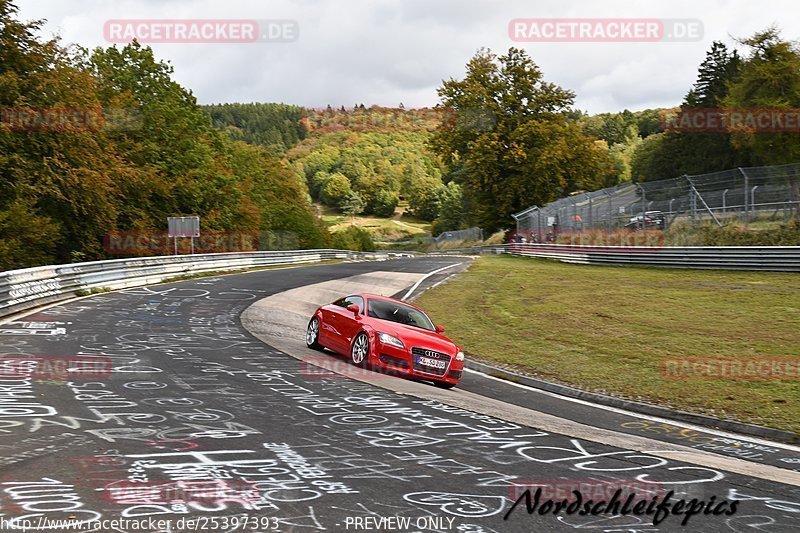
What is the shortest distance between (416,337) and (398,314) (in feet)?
4.60

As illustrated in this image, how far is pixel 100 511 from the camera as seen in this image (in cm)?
513

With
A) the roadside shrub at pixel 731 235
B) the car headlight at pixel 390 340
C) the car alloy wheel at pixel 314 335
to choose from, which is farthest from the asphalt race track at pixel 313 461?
the roadside shrub at pixel 731 235

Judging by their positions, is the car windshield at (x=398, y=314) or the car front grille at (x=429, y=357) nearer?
the car front grille at (x=429, y=357)

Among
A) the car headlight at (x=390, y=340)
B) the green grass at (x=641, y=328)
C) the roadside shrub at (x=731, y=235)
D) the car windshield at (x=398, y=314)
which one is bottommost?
the green grass at (x=641, y=328)

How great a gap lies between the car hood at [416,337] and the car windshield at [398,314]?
36 centimetres

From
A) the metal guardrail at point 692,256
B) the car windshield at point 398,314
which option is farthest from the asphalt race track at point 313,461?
the metal guardrail at point 692,256

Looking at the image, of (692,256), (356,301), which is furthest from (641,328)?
(692,256)

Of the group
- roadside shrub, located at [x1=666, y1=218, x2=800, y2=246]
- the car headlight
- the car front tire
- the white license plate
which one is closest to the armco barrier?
the car front tire

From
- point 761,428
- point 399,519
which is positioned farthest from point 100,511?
point 761,428

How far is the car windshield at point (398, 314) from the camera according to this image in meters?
13.9

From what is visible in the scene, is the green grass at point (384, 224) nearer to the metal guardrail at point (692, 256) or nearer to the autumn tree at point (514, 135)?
the autumn tree at point (514, 135)

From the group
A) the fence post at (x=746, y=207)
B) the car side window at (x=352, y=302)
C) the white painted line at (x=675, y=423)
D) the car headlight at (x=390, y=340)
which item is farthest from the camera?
the fence post at (x=746, y=207)

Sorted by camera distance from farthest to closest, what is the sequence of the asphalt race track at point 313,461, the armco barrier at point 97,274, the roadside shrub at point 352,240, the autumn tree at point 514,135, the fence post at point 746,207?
the roadside shrub at point 352,240, the autumn tree at point 514,135, the fence post at point 746,207, the armco barrier at point 97,274, the asphalt race track at point 313,461

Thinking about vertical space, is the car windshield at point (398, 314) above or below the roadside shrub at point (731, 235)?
below
